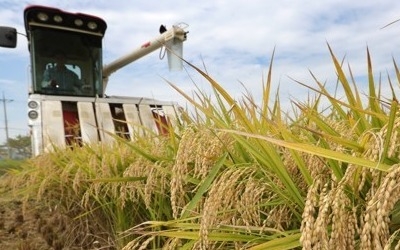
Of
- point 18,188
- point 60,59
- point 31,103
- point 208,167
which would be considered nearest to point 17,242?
point 18,188

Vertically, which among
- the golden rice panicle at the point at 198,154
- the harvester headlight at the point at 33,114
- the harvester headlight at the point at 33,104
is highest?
the harvester headlight at the point at 33,104

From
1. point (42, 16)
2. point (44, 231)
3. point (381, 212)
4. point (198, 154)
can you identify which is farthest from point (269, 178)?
point (42, 16)

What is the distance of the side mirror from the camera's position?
13.9 feet

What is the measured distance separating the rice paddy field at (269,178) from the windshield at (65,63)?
14.5 feet

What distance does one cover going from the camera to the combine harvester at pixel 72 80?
613 centimetres

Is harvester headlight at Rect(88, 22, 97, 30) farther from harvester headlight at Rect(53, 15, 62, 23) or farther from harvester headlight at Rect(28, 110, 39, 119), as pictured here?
harvester headlight at Rect(28, 110, 39, 119)

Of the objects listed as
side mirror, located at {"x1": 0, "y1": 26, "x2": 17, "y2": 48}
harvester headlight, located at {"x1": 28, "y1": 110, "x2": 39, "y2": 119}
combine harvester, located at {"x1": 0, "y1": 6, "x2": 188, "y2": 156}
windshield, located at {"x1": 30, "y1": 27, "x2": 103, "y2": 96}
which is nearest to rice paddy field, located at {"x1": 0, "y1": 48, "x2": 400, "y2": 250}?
side mirror, located at {"x1": 0, "y1": 26, "x2": 17, "y2": 48}

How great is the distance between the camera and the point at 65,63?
709cm

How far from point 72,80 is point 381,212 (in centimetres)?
679

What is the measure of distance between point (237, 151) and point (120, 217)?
4.08 feet

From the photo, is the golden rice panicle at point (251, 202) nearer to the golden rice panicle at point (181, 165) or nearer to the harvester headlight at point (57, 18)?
the golden rice panicle at point (181, 165)

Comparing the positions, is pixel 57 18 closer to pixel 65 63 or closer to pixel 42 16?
pixel 42 16

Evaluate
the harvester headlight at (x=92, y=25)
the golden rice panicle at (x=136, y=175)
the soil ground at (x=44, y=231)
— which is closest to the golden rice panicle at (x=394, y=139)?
the golden rice panicle at (x=136, y=175)

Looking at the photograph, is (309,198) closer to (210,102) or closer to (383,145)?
(383,145)
